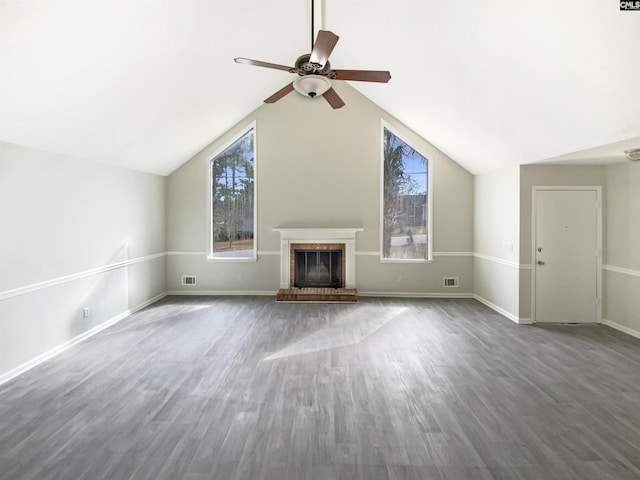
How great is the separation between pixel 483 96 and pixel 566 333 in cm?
322

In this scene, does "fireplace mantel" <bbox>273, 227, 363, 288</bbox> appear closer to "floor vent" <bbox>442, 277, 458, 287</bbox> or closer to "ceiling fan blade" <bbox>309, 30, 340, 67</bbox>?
"floor vent" <bbox>442, 277, 458, 287</bbox>

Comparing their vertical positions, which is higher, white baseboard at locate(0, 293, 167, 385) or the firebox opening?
the firebox opening

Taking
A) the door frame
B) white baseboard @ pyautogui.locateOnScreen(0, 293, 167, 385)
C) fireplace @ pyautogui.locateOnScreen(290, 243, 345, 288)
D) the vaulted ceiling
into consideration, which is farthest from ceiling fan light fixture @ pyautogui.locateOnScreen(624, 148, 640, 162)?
white baseboard @ pyautogui.locateOnScreen(0, 293, 167, 385)

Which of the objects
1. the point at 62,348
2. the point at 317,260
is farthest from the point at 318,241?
the point at 62,348

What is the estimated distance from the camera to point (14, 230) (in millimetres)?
3215

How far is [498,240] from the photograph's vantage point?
543 cm

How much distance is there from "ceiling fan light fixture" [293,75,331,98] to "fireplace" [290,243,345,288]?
3.81 m

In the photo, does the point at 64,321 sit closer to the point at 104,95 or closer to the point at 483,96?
the point at 104,95

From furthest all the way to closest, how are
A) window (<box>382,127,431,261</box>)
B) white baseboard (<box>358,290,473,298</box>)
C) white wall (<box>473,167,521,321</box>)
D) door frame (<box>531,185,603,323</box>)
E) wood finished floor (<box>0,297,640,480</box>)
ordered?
window (<box>382,127,431,261</box>) < white baseboard (<box>358,290,473,298</box>) < white wall (<box>473,167,521,321</box>) < door frame (<box>531,185,603,323</box>) < wood finished floor (<box>0,297,640,480</box>)

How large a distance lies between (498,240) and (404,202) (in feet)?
5.77

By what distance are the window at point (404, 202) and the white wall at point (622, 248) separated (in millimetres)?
2613

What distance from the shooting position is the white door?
15.8 ft

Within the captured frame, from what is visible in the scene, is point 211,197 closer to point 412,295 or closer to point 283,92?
point 283,92

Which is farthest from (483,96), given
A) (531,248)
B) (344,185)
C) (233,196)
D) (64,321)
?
(64,321)
